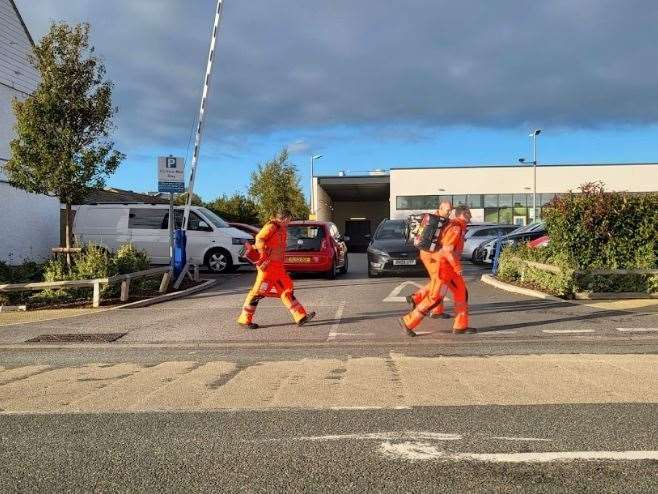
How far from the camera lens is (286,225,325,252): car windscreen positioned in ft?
49.2

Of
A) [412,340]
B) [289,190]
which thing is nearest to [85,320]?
[412,340]

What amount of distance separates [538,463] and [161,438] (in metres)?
2.52

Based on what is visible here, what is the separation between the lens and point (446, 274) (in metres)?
7.94

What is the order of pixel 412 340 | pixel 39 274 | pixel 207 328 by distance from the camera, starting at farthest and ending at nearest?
pixel 39 274
pixel 207 328
pixel 412 340

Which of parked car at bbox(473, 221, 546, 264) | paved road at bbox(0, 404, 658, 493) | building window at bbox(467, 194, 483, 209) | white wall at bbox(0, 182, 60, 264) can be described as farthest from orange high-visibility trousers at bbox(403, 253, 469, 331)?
building window at bbox(467, 194, 483, 209)

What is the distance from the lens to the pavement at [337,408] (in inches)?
142

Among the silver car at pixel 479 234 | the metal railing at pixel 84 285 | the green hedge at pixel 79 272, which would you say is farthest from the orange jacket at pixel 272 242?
the silver car at pixel 479 234

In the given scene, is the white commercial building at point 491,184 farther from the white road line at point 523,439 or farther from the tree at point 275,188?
the white road line at point 523,439

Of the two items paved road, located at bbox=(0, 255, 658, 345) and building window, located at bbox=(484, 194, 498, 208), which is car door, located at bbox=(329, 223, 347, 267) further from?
building window, located at bbox=(484, 194, 498, 208)

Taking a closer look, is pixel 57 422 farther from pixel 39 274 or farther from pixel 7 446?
pixel 39 274

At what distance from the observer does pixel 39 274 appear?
43.5ft

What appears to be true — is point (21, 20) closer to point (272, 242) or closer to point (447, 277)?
point (272, 242)

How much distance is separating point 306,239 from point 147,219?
20.0 feet

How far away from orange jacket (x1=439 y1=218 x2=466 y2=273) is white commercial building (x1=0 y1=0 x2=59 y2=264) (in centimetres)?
1395
